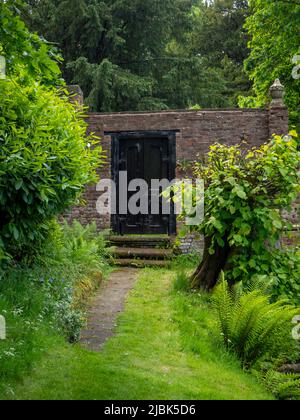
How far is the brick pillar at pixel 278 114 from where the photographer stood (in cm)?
1029

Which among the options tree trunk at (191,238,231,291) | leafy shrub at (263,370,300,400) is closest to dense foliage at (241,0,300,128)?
tree trunk at (191,238,231,291)

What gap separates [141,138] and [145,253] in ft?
10.4

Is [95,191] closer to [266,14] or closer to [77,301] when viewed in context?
[77,301]

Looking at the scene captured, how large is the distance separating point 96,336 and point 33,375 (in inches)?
54.2

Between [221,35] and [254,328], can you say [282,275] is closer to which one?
[254,328]

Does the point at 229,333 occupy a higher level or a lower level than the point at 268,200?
lower

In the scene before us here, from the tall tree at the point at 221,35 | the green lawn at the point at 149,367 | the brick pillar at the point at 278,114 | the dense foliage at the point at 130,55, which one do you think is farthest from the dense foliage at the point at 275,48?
the green lawn at the point at 149,367

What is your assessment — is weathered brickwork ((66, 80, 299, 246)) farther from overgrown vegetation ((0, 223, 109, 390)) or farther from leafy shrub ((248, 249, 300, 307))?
overgrown vegetation ((0, 223, 109, 390))

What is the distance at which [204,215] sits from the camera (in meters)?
6.91

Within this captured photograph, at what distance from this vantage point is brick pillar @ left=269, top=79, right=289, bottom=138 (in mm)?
10289

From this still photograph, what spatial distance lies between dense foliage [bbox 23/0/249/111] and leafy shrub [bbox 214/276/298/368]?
14.9 m

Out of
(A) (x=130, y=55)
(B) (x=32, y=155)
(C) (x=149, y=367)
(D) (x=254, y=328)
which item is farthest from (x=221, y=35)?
(C) (x=149, y=367)

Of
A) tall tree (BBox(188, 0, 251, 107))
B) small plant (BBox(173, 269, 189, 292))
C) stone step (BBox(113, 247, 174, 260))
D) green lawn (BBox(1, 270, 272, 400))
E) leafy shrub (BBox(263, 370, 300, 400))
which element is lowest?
leafy shrub (BBox(263, 370, 300, 400))

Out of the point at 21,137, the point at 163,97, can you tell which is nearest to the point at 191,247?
the point at 21,137
